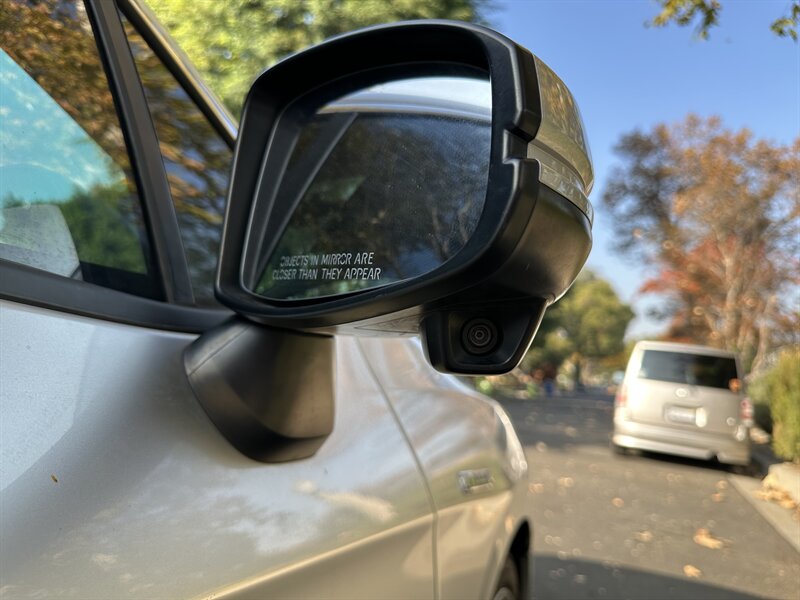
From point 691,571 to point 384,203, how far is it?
475cm

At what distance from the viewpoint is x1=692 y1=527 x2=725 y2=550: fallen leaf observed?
5.73 m

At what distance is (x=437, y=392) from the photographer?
2098 mm

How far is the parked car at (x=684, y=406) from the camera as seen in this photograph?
1038cm

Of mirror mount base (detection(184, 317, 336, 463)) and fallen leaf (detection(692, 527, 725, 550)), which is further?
fallen leaf (detection(692, 527, 725, 550))

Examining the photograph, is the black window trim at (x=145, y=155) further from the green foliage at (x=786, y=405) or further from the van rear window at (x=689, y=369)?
the van rear window at (x=689, y=369)

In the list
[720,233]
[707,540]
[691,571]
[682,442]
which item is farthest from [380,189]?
[720,233]

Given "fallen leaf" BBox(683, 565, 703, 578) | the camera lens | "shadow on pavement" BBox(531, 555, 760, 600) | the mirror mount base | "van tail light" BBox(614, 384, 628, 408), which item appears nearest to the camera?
the camera lens

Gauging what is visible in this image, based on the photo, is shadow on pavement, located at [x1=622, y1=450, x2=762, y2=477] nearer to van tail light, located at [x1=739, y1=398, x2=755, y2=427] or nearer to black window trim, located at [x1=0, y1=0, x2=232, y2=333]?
van tail light, located at [x1=739, y1=398, x2=755, y2=427]

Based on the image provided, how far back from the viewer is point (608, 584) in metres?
4.82

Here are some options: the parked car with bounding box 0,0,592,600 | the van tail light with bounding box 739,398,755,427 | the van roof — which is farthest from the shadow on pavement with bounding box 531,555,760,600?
the van roof

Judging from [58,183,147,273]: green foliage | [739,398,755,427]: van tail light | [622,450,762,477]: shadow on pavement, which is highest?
[58,183,147,273]: green foliage

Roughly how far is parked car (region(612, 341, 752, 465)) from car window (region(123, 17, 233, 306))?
9.75 m

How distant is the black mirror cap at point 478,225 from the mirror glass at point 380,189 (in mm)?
37

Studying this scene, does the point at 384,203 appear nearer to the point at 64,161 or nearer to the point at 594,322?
the point at 64,161
